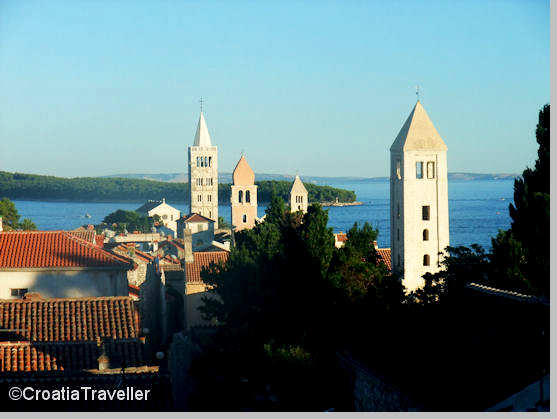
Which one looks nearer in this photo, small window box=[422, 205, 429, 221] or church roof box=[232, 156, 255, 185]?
small window box=[422, 205, 429, 221]

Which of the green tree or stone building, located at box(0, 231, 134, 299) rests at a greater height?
the green tree

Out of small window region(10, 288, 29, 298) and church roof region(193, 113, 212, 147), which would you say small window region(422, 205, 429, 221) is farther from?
church roof region(193, 113, 212, 147)

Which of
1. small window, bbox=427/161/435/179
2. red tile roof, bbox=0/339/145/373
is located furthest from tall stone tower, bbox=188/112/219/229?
red tile roof, bbox=0/339/145/373

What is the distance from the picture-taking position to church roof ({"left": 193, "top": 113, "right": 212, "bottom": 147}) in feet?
269

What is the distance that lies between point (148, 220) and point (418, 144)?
69.0 metres

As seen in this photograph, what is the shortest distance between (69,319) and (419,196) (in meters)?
21.8

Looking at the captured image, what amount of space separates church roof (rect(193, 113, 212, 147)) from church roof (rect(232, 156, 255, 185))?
50.2 feet

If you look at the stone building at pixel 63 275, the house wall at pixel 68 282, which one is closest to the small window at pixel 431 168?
the stone building at pixel 63 275

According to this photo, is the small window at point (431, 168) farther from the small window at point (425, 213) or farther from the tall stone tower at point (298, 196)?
the tall stone tower at point (298, 196)

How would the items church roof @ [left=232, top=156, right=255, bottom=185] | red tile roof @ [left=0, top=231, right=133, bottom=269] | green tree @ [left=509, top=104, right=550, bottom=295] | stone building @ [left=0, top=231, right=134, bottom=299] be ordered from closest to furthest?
1. green tree @ [left=509, top=104, right=550, bottom=295]
2. stone building @ [left=0, top=231, right=134, bottom=299]
3. red tile roof @ [left=0, top=231, right=133, bottom=269]
4. church roof @ [left=232, top=156, right=255, bottom=185]

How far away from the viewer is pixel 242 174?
66.4 m

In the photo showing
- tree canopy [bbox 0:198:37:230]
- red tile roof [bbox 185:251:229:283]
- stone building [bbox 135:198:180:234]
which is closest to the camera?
red tile roof [bbox 185:251:229:283]

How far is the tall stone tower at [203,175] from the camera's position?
266 ft

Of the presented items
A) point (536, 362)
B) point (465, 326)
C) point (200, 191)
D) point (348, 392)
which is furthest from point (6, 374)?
point (200, 191)
